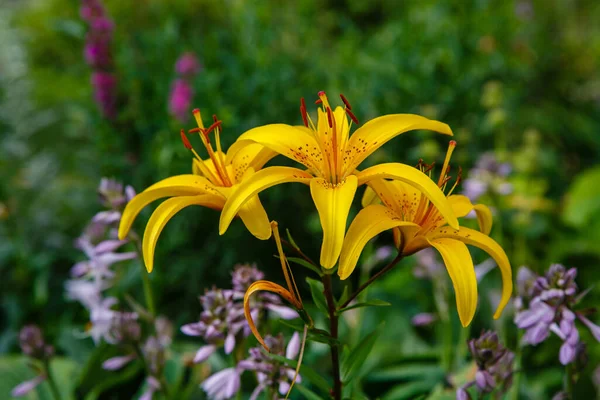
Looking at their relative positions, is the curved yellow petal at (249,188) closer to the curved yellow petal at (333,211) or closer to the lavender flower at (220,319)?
the curved yellow petal at (333,211)

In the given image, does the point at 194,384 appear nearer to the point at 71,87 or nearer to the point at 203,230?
the point at 203,230

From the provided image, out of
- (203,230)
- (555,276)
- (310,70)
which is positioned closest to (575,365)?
(555,276)

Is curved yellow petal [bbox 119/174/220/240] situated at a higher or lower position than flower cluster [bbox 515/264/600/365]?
higher

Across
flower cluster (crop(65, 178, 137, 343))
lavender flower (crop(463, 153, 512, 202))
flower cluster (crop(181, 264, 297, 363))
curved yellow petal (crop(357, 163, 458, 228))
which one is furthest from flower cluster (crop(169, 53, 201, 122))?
curved yellow petal (crop(357, 163, 458, 228))

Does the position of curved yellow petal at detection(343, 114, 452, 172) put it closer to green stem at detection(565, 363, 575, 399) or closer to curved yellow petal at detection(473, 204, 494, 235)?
curved yellow petal at detection(473, 204, 494, 235)

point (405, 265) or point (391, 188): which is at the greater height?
point (391, 188)

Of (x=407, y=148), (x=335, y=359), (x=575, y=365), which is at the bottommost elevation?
(x=407, y=148)

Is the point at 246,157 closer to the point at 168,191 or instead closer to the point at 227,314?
the point at 168,191
